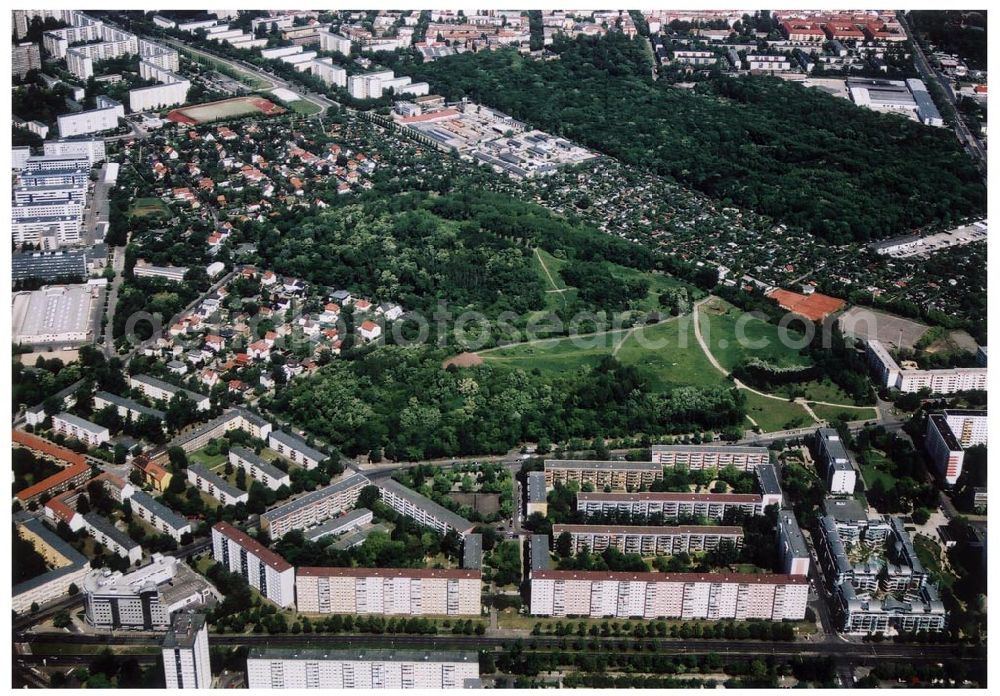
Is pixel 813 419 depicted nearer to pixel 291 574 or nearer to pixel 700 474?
pixel 700 474

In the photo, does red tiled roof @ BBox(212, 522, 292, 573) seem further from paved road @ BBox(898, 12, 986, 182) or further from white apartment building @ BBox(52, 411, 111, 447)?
paved road @ BBox(898, 12, 986, 182)

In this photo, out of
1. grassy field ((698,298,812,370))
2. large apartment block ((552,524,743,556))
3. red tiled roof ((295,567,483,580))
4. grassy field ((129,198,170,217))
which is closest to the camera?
red tiled roof ((295,567,483,580))

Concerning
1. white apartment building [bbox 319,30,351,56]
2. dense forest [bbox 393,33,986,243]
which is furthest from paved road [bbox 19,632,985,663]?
white apartment building [bbox 319,30,351,56]

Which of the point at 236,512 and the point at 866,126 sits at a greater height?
A: the point at 866,126

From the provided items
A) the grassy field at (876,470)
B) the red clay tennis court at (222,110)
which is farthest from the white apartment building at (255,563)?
the red clay tennis court at (222,110)

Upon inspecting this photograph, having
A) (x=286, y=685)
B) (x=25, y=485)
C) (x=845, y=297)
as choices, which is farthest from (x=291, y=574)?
(x=845, y=297)

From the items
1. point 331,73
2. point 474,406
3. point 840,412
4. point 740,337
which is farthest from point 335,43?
point 840,412
